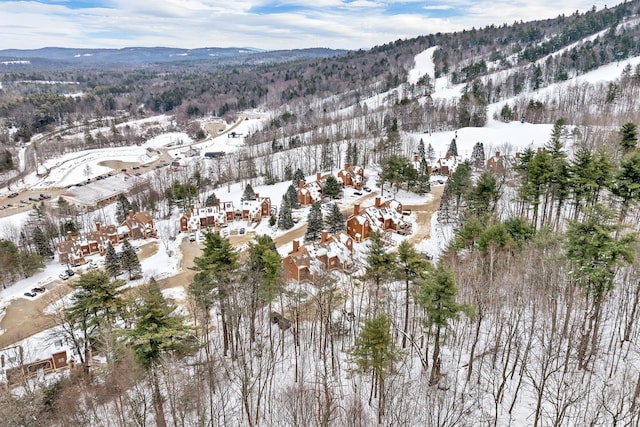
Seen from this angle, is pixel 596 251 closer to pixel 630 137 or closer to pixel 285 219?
pixel 630 137

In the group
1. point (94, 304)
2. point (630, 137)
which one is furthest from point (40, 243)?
point (630, 137)

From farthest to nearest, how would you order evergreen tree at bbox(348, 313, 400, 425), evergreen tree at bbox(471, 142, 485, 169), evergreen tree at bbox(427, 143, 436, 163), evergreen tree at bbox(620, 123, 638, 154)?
evergreen tree at bbox(427, 143, 436, 163) < evergreen tree at bbox(471, 142, 485, 169) < evergreen tree at bbox(620, 123, 638, 154) < evergreen tree at bbox(348, 313, 400, 425)

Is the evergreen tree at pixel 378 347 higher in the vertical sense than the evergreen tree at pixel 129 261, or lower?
higher

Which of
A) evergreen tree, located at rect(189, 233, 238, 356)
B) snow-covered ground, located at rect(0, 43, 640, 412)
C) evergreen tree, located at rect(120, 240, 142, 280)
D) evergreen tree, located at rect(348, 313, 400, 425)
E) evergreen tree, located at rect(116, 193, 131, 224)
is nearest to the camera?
evergreen tree, located at rect(348, 313, 400, 425)

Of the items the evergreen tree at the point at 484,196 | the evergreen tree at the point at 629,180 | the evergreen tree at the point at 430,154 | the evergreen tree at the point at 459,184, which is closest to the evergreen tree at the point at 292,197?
the evergreen tree at the point at 459,184

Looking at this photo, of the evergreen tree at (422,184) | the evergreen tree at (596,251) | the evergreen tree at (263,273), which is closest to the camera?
the evergreen tree at (596,251)

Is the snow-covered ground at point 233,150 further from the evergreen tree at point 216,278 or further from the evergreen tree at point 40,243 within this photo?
the evergreen tree at point 216,278

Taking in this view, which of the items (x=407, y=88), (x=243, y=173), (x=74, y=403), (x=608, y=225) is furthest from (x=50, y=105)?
(x=608, y=225)

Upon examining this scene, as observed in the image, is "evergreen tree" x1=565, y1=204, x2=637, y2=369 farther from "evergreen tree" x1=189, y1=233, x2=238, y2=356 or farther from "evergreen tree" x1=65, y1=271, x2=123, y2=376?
"evergreen tree" x1=65, y1=271, x2=123, y2=376

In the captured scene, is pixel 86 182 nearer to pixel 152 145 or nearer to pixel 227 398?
pixel 152 145

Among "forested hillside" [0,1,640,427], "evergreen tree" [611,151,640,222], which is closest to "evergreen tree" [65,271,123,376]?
"forested hillside" [0,1,640,427]

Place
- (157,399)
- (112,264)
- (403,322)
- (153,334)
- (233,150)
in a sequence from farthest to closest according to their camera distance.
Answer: (233,150) → (112,264) → (403,322) → (157,399) → (153,334)
